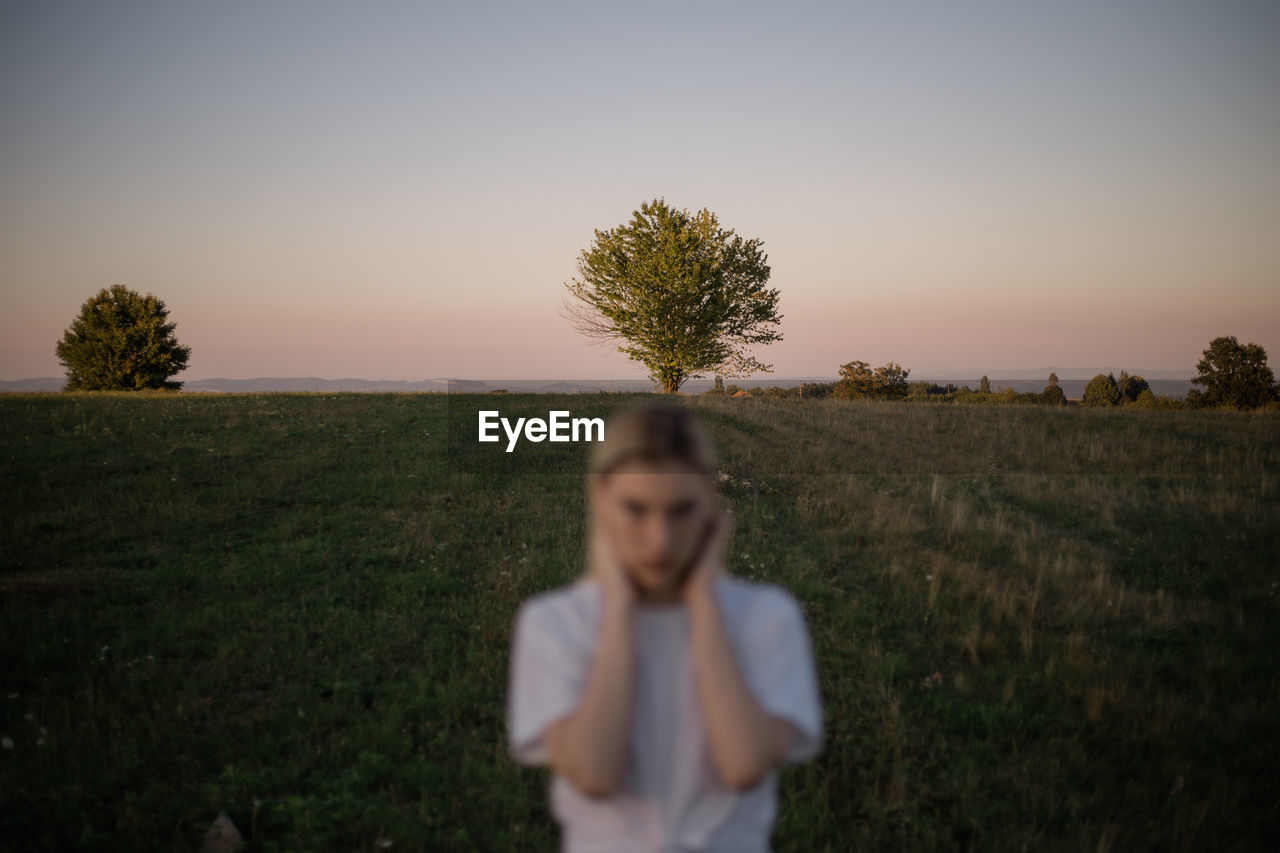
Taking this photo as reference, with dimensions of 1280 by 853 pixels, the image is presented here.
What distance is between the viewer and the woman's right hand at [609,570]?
1.69 meters

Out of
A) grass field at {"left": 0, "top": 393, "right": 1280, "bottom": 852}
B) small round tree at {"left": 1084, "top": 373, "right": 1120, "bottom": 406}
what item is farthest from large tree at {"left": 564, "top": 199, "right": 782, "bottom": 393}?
small round tree at {"left": 1084, "top": 373, "right": 1120, "bottom": 406}

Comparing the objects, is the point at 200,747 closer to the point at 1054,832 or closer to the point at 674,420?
the point at 674,420

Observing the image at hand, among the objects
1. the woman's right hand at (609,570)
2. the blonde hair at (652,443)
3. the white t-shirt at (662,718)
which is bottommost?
the white t-shirt at (662,718)

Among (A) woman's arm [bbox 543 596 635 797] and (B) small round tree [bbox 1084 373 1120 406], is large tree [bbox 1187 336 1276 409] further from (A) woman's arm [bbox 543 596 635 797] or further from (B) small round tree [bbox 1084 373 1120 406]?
(A) woman's arm [bbox 543 596 635 797]

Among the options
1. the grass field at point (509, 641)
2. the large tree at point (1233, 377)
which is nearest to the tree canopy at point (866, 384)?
the large tree at point (1233, 377)

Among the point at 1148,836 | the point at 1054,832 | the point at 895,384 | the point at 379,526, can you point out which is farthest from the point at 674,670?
the point at 895,384

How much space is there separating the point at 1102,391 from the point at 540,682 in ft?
422

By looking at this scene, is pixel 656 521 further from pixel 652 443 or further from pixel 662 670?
pixel 662 670

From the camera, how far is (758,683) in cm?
186

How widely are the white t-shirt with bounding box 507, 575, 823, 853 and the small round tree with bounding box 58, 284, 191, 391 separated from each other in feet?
203

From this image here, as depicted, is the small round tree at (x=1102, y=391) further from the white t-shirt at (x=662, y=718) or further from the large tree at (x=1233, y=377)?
the white t-shirt at (x=662, y=718)

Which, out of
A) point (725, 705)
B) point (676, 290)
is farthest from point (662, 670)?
point (676, 290)

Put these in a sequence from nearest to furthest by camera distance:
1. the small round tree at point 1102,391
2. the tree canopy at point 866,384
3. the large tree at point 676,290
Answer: the large tree at point 676,290
the tree canopy at point 866,384
the small round tree at point 1102,391

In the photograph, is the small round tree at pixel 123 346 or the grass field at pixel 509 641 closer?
the grass field at pixel 509 641
